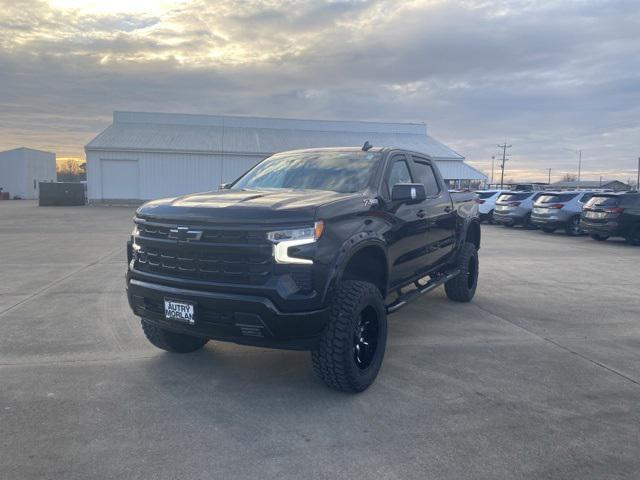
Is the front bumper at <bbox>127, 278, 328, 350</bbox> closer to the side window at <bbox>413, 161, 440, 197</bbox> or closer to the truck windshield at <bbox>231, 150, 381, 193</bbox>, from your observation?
the truck windshield at <bbox>231, 150, 381, 193</bbox>

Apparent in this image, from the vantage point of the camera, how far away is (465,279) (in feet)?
23.4

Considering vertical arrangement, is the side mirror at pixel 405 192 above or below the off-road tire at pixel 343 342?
above

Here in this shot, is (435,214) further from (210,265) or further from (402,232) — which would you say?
(210,265)

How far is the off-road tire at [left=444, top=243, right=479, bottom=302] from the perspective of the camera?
7098 mm

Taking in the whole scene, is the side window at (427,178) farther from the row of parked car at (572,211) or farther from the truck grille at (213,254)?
the row of parked car at (572,211)

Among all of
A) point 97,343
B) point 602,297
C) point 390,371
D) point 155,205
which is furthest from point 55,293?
point 602,297

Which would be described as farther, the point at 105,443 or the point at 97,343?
the point at 97,343

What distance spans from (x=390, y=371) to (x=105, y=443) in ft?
8.04

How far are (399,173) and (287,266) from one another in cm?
232

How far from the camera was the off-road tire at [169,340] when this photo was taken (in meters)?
4.78

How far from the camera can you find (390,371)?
460 centimetres

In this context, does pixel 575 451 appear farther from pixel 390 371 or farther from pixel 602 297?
pixel 602 297

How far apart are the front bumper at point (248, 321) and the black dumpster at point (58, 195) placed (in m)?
37.9

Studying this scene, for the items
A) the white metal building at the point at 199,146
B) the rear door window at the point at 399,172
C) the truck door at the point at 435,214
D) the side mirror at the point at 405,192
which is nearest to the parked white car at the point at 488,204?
the white metal building at the point at 199,146
